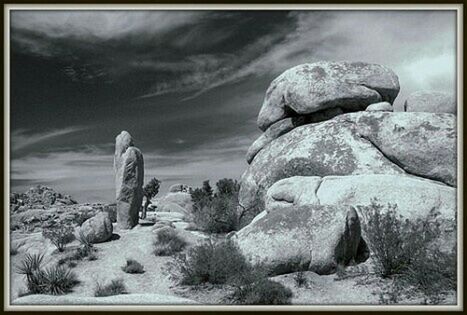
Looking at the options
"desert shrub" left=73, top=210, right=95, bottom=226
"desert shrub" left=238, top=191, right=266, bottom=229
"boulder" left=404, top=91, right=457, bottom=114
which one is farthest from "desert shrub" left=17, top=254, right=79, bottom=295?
"boulder" left=404, top=91, right=457, bottom=114

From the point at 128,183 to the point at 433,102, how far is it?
10.3 meters

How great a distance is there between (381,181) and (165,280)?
5.63m

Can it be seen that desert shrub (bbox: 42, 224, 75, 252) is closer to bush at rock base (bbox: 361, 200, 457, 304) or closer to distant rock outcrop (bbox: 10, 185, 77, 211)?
distant rock outcrop (bbox: 10, 185, 77, 211)

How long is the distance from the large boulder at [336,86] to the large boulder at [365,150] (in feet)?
2.47

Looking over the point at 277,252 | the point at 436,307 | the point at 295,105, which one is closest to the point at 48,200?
the point at 295,105

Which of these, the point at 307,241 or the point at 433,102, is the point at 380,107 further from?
the point at 307,241

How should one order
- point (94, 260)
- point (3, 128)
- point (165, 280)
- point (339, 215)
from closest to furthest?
point (3, 128)
point (339, 215)
point (165, 280)
point (94, 260)

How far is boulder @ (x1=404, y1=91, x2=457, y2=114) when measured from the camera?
47.1 feet

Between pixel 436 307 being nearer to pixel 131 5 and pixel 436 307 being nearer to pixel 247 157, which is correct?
pixel 131 5

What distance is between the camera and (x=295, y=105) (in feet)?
54.2

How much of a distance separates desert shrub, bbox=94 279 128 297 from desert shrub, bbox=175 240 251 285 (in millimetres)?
1401

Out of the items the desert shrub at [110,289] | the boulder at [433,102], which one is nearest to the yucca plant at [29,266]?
the desert shrub at [110,289]

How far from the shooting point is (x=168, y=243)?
47.0 ft

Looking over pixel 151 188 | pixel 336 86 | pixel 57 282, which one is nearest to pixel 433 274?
pixel 336 86
